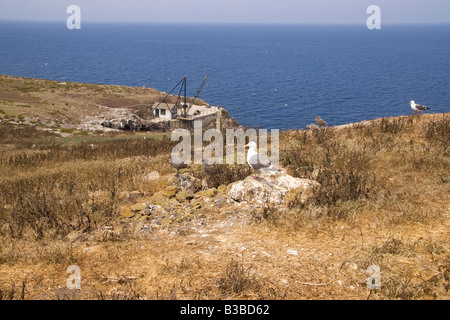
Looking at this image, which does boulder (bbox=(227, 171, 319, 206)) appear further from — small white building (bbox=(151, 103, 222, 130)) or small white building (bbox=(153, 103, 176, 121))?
small white building (bbox=(153, 103, 176, 121))

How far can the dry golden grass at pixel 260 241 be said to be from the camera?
5781 mm

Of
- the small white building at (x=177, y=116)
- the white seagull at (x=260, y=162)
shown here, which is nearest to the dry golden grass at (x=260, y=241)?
the white seagull at (x=260, y=162)

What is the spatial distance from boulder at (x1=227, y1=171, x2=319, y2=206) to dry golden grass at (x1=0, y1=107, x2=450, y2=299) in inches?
19.8

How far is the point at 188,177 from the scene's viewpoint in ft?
37.4

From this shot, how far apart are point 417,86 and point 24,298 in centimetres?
10258

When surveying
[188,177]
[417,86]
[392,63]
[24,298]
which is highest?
[392,63]

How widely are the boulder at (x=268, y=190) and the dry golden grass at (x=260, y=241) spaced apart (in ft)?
1.65

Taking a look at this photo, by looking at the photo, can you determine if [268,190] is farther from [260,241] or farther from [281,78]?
[281,78]

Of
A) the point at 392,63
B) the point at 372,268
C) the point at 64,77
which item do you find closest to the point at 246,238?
the point at 372,268

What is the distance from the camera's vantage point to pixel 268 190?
970 cm

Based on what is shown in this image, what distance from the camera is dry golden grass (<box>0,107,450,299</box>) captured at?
578 cm

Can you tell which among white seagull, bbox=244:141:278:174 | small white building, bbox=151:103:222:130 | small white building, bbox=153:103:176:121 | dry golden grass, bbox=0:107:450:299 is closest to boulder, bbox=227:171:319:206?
white seagull, bbox=244:141:278:174
